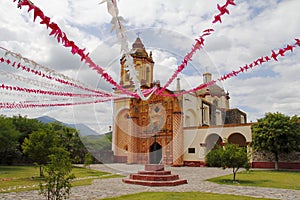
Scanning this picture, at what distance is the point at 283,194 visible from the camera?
9.48 meters

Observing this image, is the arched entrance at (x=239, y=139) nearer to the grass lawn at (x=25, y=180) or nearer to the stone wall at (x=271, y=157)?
the stone wall at (x=271, y=157)

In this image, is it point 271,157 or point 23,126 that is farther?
point 23,126

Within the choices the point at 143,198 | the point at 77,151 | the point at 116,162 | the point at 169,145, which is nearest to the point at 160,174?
the point at 143,198

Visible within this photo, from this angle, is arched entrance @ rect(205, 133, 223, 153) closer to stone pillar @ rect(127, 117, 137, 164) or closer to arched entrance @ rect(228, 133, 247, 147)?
arched entrance @ rect(228, 133, 247, 147)

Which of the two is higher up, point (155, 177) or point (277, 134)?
point (277, 134)

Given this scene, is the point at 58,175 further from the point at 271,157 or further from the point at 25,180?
the point at 271,157

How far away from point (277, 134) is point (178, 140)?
31.0 ft

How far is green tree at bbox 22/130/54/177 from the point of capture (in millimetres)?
13914

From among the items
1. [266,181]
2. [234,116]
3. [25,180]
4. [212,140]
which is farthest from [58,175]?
[234,116]

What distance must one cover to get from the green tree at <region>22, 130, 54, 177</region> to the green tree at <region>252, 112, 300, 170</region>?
15455 millimetres

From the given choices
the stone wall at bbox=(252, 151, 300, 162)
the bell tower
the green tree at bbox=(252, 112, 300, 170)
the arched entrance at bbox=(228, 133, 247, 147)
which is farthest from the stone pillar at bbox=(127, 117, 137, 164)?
the bell tower

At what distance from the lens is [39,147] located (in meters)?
13.9

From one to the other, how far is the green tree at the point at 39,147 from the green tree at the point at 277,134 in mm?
15455

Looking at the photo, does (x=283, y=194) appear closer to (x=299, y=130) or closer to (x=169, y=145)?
(x=299, y=130)
